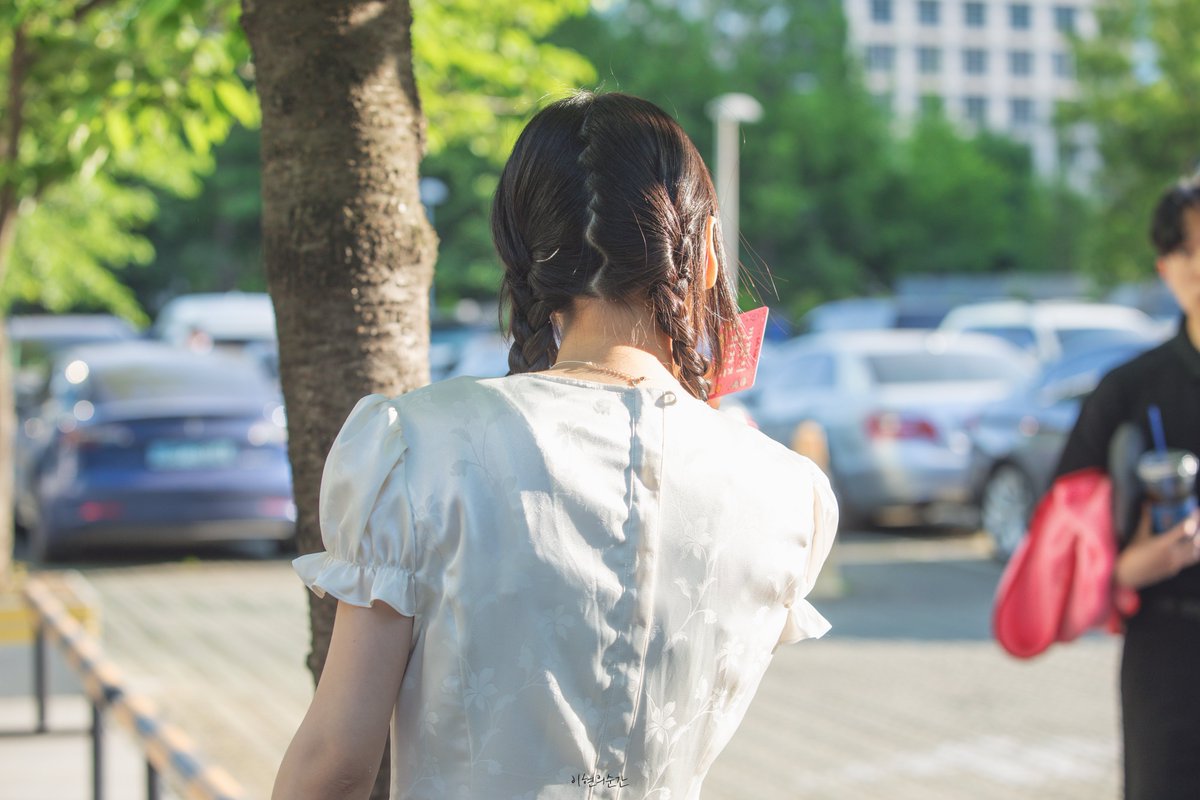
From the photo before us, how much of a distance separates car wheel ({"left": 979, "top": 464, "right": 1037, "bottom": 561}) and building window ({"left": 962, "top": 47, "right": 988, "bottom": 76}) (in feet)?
327

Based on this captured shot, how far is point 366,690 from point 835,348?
12.7 meters

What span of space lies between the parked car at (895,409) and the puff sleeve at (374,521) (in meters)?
11.4

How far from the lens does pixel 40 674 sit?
6195mm

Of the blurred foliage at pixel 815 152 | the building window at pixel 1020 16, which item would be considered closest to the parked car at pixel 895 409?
the blurred foliage at pixel 815 152

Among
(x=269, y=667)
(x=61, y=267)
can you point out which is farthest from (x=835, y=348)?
(x=61, y=267)

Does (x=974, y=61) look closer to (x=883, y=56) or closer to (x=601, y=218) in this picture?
(x=883, y=56)

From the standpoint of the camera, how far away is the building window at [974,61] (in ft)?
348

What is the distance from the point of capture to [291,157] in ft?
8.20

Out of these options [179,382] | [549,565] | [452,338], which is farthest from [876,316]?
[549,565]

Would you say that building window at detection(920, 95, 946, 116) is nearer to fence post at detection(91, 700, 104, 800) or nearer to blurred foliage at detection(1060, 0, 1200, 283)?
blurred foliage at detection(1060, 0, 1200, 283)

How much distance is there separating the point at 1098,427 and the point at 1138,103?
27.4m

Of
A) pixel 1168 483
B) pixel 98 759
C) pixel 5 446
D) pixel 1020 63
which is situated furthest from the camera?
pixel 1020 63

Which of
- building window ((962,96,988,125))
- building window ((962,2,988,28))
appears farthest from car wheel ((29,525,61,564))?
building window ((962,2,988,28))

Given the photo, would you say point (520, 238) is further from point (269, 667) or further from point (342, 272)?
point (269, 667)
